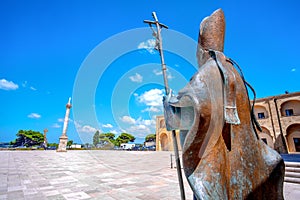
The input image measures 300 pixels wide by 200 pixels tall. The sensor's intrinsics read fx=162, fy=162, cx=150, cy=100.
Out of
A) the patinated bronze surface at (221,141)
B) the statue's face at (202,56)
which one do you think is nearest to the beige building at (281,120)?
the patinated bronze surface at (221,141)

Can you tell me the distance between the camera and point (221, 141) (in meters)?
2.00

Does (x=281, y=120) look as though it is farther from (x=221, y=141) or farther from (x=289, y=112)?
(x=221, y=141)

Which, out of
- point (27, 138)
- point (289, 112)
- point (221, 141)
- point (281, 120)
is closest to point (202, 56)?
point (221, 141)

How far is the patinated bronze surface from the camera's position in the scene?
185 cm

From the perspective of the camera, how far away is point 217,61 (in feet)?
7.41

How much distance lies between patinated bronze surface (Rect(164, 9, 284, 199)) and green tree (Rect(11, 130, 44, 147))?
6987 cm

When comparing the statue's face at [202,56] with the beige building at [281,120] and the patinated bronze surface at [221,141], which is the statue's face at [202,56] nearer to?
the patinated bronze surface at [221,141]

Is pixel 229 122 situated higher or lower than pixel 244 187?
higher

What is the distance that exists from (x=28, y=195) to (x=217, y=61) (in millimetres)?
6275

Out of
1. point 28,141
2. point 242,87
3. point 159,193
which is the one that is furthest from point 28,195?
point 28,141

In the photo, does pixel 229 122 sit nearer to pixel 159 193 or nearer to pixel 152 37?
pixel 152 37

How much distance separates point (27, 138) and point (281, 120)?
233 feet

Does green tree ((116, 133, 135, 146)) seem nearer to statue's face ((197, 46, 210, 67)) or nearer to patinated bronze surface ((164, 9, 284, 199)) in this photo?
statue's face ((197, 46, 210, 67))

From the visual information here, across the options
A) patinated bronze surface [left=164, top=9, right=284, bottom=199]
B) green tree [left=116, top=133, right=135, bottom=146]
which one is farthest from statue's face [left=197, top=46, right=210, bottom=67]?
green tree [left=116, top=133, right=135, bottom=146]
